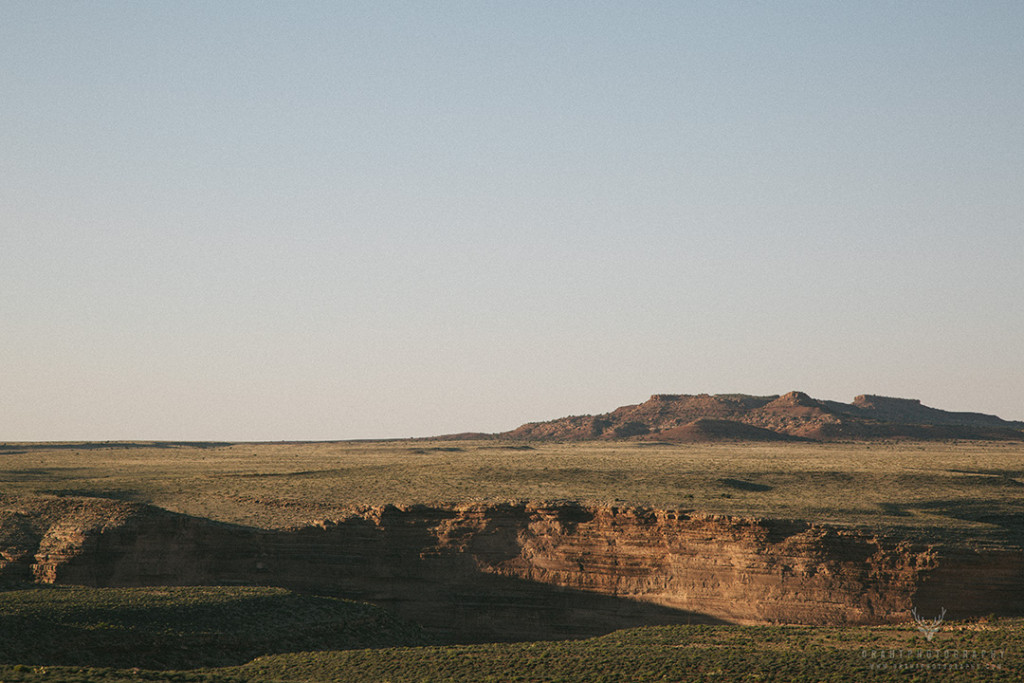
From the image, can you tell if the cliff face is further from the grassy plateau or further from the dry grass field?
the dry grass field

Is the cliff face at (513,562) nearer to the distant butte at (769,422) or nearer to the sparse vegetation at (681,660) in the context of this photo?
the sparse vegetation at (681,660)

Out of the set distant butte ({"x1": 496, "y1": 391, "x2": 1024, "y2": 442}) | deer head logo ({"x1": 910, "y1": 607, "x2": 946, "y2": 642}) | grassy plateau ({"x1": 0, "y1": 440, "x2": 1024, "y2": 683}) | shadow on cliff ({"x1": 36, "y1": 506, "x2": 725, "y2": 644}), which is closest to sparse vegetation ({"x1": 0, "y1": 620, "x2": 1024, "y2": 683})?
grassy plateau ({"x1": 0, "y1": 440, "x2": 1024, "y2": 683})

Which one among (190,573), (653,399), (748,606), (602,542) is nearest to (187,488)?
(190,573)

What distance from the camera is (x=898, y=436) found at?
448 feet

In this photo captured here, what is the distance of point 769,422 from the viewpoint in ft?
496

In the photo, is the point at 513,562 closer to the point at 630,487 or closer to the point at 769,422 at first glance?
the point at 630,487

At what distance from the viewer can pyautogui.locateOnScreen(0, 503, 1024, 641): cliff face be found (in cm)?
3962

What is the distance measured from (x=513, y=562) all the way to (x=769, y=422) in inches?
4504

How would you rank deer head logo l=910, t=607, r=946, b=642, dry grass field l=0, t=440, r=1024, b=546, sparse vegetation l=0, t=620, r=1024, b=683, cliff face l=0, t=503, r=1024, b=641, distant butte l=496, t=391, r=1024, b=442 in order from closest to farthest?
sparse vegetation l=0, t=620, r=1024, b=683 → deer head logo l=910, t=607, r=946, b=642 → cliff face l=0, t=503, r=1024, b=641 → dry grass field l=0, t=440, r=1024, b=546 → distant butte l=496, t=391, r=1024, b=442

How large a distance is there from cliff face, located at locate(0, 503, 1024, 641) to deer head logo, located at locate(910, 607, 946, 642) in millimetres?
1724

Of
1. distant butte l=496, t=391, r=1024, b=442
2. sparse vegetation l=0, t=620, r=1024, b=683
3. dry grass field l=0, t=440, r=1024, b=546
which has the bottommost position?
sparse vegetation l=0, t=620, r=1024, b=683

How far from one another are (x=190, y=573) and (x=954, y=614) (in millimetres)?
34272

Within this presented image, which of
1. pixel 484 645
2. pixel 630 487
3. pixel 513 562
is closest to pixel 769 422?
pixel 630 487

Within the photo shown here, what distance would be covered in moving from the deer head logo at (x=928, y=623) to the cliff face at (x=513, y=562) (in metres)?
1.72
